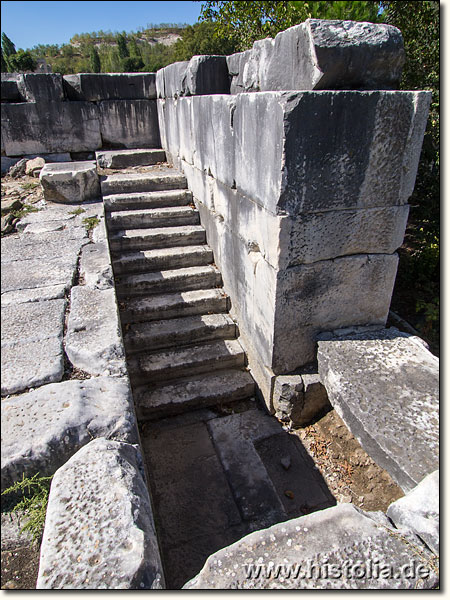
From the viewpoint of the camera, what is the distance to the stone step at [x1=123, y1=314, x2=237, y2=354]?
12.4 feet

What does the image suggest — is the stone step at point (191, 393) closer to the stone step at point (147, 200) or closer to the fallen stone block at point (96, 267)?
the fallen stone block at point (96, 267)

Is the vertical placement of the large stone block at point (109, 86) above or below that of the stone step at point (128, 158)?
above

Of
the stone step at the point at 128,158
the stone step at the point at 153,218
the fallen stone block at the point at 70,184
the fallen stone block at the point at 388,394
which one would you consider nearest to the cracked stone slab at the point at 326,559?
the fallen stone block at the point at 388,394

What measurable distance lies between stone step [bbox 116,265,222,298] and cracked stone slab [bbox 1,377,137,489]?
2.30 meters

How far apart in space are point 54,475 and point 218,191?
3046mm

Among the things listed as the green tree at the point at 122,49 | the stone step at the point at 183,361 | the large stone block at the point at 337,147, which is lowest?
the stone step at the point at 183,361

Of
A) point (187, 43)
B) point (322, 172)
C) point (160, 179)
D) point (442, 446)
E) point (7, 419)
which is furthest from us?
point (187, 43)

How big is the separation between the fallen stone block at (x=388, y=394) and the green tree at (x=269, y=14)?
3927 mm

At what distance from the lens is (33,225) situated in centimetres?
400

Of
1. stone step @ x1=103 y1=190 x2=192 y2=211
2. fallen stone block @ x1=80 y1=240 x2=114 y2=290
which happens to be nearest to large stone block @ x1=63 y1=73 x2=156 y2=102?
stone step @ x1=103 y1=190 x2=192 y2=211

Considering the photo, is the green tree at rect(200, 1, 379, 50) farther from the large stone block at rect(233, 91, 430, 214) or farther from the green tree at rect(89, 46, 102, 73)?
the green tree at rect(89, 46, 102, 73)

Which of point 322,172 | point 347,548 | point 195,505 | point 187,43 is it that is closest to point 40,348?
point 195,505

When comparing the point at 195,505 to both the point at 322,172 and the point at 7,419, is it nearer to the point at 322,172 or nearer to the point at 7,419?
the point at 7,419

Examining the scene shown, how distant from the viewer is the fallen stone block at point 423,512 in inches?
59.9
